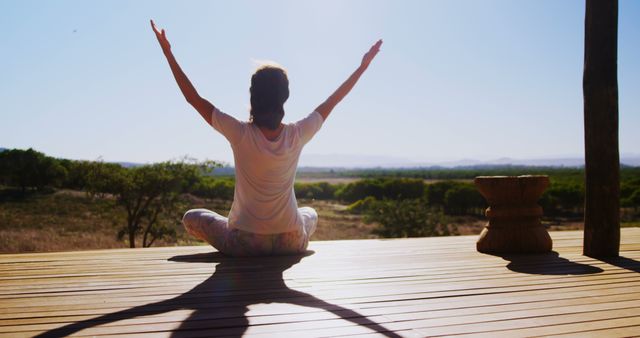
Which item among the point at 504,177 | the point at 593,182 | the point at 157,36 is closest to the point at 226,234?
the point at 157,36

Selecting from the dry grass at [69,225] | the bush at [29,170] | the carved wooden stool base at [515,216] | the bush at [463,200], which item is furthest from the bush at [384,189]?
the carved wooden stool base at [515,216]

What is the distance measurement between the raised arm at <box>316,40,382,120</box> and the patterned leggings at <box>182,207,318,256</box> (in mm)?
768

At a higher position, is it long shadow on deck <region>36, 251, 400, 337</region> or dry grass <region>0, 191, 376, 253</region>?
long shadow on deck <region>36, 251, 400, 337</region>

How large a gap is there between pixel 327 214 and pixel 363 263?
39.1m

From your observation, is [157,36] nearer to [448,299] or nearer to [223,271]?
[223,271]

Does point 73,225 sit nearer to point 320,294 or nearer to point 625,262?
point 320,294

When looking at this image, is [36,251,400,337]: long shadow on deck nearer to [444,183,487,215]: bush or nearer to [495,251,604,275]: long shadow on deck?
[495,251,604,275]: long shadow on deck

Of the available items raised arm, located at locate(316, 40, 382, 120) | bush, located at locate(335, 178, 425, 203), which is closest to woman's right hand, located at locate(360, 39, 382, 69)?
raised arm, located at locate(316, 40, 382, 120)

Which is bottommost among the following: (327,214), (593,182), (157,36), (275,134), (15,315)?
(327,214)

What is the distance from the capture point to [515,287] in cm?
246

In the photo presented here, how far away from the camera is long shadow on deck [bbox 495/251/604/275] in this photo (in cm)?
287

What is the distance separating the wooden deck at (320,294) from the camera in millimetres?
1820

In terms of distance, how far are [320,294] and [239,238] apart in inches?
41.6

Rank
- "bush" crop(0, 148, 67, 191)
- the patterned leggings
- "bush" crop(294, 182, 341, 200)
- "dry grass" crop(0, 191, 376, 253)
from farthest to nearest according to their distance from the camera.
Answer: "bush" crop(294, 182, 341, 200)
"bush" crop(0, 148, 67, 191)
"dry grass" crop(0, 191, 376, 253)
the patterned leggings
